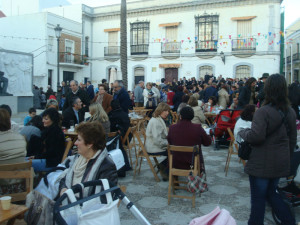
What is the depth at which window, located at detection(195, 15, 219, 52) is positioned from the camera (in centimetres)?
2200

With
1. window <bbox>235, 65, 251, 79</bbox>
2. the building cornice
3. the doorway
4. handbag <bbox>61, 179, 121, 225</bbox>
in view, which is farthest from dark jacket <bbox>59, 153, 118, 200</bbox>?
the doorway

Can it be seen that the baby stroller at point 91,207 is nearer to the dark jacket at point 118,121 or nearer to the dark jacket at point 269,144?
the dark jacket at point 269,144

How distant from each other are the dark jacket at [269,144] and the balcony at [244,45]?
63.4 ft

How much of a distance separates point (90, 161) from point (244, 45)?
20.3 metres

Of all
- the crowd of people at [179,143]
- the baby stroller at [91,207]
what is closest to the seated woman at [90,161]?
the crowd of people at [179,143]

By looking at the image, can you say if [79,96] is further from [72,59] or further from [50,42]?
[72,59]

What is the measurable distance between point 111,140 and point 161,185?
111cm

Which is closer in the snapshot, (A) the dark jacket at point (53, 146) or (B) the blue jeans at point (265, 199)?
(B) the blue jeans at point (265, 199)

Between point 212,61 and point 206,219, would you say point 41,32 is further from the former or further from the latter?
point 206,219

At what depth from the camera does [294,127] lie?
3.05 metres

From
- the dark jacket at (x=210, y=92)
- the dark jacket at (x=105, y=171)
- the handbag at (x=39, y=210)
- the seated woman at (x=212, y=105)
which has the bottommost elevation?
the handbag at (x=39, y=210)

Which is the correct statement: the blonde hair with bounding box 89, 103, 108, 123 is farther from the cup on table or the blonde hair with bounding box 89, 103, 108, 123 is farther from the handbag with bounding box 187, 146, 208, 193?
the cup on table

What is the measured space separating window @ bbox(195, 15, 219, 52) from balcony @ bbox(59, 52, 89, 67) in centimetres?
987

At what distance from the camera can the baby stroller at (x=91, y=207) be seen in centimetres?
212
